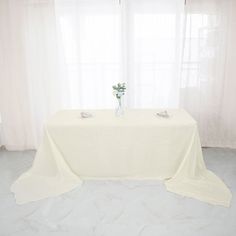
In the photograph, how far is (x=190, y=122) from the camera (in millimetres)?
2576

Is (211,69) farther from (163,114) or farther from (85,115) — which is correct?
(85,115)

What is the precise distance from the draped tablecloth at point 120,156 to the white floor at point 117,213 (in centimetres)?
11

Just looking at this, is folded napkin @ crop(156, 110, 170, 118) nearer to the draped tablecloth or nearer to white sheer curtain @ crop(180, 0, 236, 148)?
the draped tablecloth

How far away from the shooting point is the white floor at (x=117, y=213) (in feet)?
6.66

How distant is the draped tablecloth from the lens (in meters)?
2.56

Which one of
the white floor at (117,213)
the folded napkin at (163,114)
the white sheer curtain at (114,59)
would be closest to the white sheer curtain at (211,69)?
the white sheer curtain at (114,59)

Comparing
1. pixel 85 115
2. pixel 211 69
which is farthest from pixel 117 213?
pixel 211 69

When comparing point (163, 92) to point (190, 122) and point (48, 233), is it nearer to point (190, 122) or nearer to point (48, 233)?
point (190, 122)

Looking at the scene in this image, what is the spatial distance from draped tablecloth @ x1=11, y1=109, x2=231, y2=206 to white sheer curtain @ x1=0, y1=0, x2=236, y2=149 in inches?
36.9

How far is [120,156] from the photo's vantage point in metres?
2.67

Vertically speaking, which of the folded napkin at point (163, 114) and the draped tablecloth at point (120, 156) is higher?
the folded napkin at point (163, 114)

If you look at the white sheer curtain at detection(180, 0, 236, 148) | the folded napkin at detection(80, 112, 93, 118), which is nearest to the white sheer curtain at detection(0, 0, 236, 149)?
the white sheer curtain at detection(180, 0, 236, 148)

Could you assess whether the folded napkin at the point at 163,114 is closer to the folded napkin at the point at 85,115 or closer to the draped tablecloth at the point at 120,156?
the draped tablecloth at the point at 120,156

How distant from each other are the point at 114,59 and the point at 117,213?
209 centimetres
